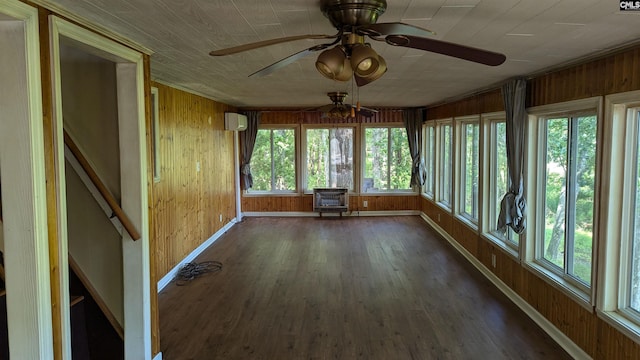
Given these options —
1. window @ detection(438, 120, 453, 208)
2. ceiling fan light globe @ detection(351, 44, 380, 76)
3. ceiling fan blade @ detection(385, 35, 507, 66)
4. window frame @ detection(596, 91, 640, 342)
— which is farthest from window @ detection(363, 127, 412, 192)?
ceiling fan light globe @ detection(351, 44, 380, 76)

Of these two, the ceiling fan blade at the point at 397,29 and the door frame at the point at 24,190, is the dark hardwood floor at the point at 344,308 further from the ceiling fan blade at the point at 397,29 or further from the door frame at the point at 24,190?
the ceiling fan blade at the point at 397,29

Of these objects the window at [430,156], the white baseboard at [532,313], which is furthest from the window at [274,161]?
the white baseboard at [532,313]

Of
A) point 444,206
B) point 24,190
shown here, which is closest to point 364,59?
point 24,190

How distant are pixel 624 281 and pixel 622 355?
50 cm

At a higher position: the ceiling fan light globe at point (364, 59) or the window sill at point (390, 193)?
the ceiling fan light globe at point (364, 59)

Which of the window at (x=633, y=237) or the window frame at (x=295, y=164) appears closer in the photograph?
the window at (x=633, y=237)

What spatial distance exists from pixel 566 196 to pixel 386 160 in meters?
5.68

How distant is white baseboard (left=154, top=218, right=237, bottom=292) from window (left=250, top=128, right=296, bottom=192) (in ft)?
4.10

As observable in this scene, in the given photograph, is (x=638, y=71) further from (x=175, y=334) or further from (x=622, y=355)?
(x=175, y=334)

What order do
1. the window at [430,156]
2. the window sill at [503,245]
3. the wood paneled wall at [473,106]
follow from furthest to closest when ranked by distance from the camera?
the window at [430,156] → the wood paneled wall at [473,106] → the window sill at [503,245]

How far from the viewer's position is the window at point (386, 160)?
9.37m

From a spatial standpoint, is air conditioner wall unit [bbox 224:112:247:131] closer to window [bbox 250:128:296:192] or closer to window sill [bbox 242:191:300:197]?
window [bbox 250:128:296:192]

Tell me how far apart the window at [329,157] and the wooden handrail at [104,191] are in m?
6.57

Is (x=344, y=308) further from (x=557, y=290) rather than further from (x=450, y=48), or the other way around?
(x=450, y=48)
